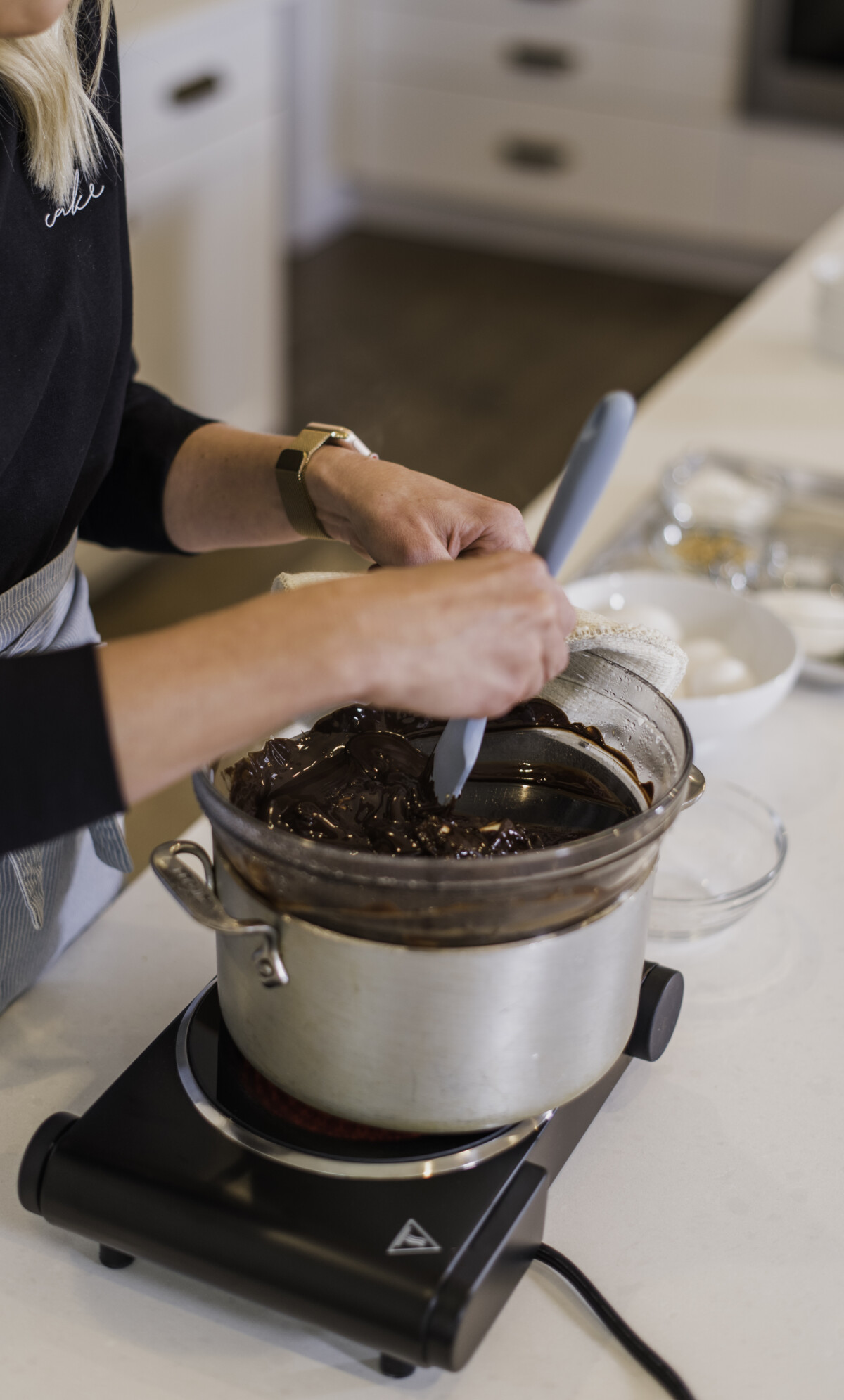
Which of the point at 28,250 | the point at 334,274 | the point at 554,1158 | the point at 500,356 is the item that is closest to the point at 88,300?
the point at 28,250

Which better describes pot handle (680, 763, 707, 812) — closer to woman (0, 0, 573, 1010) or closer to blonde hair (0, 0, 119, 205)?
woman (0, 0, 573, 1010)

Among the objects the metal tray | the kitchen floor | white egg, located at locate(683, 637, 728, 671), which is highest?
white egg, located at locate(683, 637, 728, 671)

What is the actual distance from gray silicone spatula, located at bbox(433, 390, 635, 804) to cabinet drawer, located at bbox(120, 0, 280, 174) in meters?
1.94

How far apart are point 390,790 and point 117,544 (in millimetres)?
457

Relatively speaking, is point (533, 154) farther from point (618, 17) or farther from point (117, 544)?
point (117, 544)

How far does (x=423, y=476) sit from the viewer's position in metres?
0.84

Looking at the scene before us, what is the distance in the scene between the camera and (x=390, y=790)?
Result: 0.70 metres

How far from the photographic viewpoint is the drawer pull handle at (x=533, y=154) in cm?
417

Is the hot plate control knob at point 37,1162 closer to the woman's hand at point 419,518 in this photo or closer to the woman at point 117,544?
the woman at point 117,544

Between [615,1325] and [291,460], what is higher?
[291,460]

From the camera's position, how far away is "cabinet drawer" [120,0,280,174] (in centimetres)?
238

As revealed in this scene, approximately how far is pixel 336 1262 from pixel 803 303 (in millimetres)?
1724

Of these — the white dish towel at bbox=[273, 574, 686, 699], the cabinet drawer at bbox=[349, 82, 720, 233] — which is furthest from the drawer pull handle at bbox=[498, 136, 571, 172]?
the white dish towel at bbox=[273, 574, 686, 699]

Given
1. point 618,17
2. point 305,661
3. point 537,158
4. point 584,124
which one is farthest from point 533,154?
point 305,661
